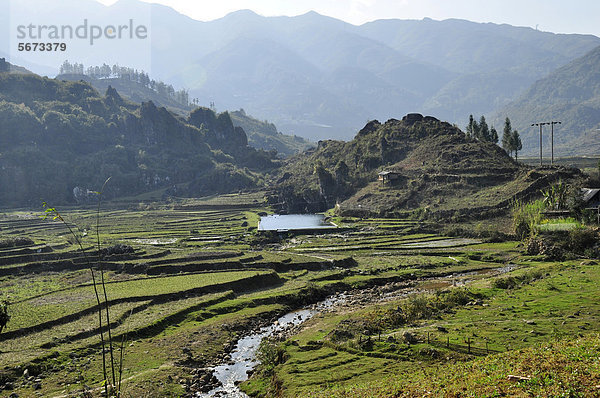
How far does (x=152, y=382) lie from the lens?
39.0 metres

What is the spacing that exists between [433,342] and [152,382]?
22.1 metres

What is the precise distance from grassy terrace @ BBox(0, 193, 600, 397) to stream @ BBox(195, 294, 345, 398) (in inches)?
59.2

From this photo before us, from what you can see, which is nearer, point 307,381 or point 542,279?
point 307,381

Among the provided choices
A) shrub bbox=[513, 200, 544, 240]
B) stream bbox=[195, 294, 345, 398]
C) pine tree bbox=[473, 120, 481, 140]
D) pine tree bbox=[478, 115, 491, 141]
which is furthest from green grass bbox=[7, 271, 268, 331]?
pine tree bbox=[473, 120, 481, 140]

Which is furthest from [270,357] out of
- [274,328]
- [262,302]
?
[262,302]

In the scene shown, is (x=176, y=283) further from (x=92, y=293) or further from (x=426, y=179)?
(x=426, y=179)

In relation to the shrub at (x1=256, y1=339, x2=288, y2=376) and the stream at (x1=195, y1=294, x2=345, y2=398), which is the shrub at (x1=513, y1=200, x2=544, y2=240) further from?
the shrub at (x1=256, y1=339, x2=288, y2=376)

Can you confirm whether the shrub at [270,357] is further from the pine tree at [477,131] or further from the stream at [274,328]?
the pine tree at [477,131]

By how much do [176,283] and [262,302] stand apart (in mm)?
14386

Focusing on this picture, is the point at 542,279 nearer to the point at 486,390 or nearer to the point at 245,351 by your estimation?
the point at 245,351

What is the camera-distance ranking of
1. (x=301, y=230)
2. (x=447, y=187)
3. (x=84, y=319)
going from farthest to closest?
1. (x=447, y=187)
2. (x=301, y=230)
3. (x=84, y=319)

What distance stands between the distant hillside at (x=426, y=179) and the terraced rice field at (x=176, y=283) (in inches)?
534

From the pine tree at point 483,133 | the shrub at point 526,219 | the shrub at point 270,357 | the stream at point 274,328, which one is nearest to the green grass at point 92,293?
the stream at point 274,328

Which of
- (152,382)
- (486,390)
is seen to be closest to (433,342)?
(486,390)
